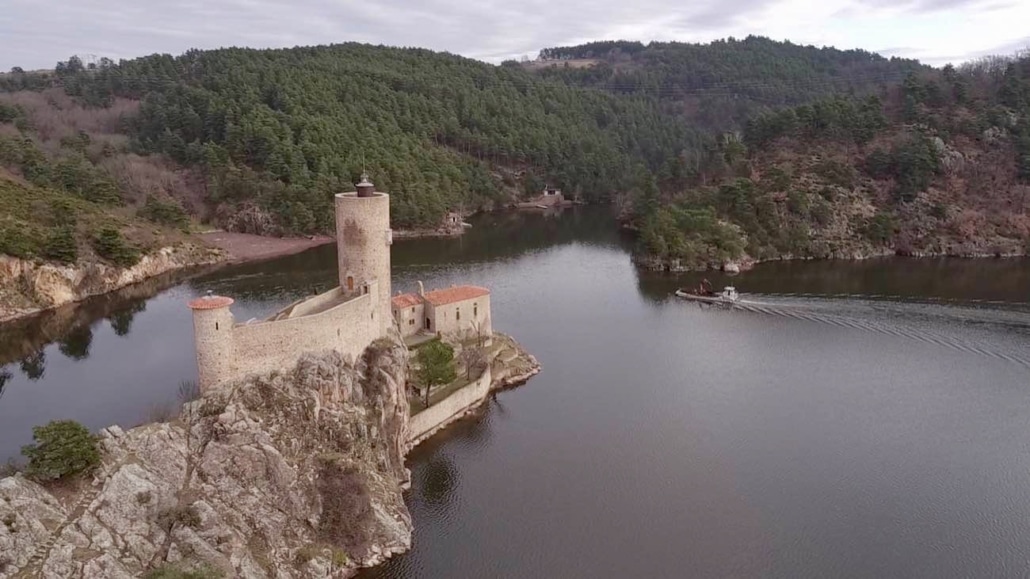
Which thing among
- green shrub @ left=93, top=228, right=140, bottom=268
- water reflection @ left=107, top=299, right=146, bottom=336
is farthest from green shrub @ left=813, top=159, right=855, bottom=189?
green shrub @ left=93, top=228, right=140, bottom=268


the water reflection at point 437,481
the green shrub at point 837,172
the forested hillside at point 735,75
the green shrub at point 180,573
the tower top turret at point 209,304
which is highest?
the forested hillside at point 735,75

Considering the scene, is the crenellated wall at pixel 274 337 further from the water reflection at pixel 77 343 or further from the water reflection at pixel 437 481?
the water reflection at pixel 77 343

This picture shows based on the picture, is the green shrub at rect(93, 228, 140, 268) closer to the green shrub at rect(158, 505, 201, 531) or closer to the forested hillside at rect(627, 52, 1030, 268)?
the green shrub at rect(158, 505, 201, 531)

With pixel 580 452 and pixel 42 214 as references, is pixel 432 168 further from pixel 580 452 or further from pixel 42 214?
pixel 580 452

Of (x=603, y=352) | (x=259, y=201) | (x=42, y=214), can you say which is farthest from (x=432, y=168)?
(x=603, y=352)

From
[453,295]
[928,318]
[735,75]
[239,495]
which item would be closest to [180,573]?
[239,495]

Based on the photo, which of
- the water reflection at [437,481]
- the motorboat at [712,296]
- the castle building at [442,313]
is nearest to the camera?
the water reflection at [437,481]

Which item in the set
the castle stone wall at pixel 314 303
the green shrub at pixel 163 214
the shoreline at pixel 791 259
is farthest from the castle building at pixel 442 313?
the green shrub at pixel 163 214
